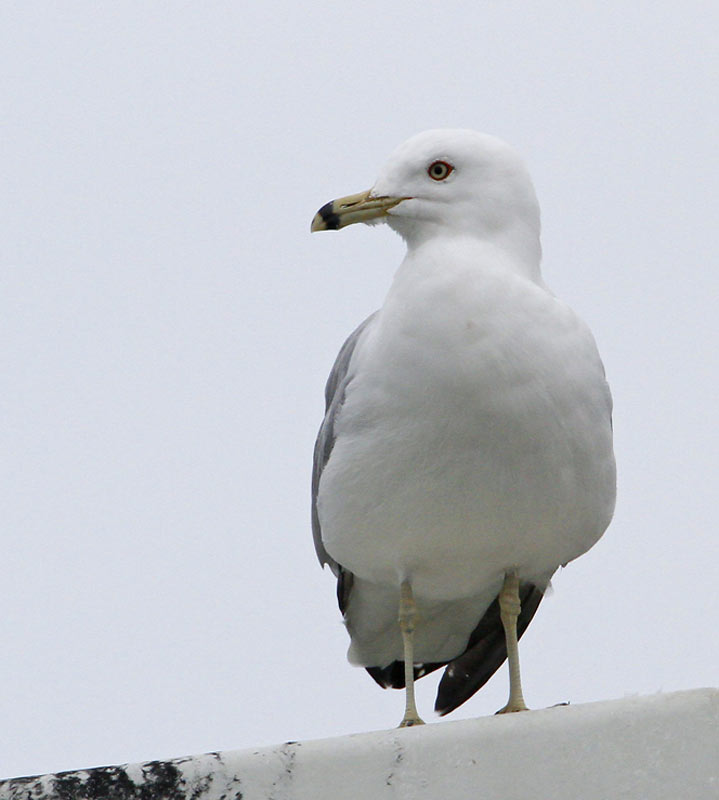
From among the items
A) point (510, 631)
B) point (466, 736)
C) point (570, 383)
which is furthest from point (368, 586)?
point (466, 736)

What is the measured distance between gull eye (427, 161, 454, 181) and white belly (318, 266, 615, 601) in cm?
49

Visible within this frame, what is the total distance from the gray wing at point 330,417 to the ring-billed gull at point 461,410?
0.01 m

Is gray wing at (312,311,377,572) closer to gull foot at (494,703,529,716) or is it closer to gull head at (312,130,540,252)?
gull head at (312,130,540,252)

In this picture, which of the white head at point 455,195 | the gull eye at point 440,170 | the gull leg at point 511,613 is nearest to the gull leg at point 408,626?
the gull leg at point 511,613

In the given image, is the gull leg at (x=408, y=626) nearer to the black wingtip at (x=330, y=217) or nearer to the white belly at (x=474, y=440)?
the white belly at (x=474, y=440)

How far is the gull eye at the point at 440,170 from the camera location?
211 inches

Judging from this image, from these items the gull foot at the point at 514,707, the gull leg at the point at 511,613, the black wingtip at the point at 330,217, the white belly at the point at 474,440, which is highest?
the black wingtip at the point at 330,217

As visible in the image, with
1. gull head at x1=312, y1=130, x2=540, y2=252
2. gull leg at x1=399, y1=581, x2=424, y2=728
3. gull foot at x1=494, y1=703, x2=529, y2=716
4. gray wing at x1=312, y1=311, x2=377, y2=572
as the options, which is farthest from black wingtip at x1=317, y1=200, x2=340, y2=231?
gull foot at x1=494, y1=703, x2=529, y2=716

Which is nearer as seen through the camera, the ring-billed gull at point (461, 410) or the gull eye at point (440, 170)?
the ring-billed gull at point (461, 410)

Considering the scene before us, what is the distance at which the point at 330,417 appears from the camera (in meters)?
5.51

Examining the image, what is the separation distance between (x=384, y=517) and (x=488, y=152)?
1.35 metres

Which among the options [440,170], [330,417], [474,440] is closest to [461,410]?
[474,440]

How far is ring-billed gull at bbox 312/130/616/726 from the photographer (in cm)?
484

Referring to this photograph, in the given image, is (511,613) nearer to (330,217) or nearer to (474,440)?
(474,440)
